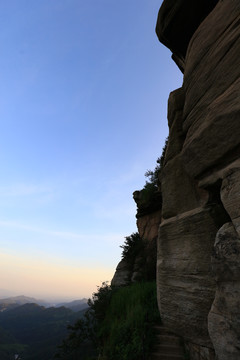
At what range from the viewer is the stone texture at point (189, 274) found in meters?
5.05

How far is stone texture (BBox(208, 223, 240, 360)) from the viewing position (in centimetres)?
379

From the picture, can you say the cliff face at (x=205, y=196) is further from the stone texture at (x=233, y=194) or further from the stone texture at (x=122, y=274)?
the stone texture at (x=122, y=274)

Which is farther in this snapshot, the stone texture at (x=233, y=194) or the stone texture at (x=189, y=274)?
the stone texture at (x=189, y=274)

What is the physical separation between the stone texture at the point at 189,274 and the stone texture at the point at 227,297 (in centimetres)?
76

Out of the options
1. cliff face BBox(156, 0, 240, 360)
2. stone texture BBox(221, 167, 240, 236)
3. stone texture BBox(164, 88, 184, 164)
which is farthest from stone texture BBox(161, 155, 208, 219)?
stone texture BBox(221, 167, 240, 236)

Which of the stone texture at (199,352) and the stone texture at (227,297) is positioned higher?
the stone texture at (227,297)

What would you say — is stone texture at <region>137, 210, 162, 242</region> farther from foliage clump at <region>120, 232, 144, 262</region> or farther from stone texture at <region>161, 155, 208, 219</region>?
stone texture at <region>161, 155, 208, 219</region>

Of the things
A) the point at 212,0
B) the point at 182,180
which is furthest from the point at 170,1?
the point at 182,180

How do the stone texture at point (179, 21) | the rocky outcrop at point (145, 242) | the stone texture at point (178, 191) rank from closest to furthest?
1. the stone texture at point (178, 191)
2. the stone texture at point (179, 21)
3. the rocky outcrop at point (145, 242)

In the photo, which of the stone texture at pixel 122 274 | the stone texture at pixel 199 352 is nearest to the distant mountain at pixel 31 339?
the stone texture at pixel 122 274

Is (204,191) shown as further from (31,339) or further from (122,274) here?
(31,339)

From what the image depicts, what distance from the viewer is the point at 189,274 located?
544 cm

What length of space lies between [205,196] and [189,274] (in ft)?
6.61

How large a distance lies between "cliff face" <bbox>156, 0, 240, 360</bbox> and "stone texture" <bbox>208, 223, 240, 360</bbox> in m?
0.02
